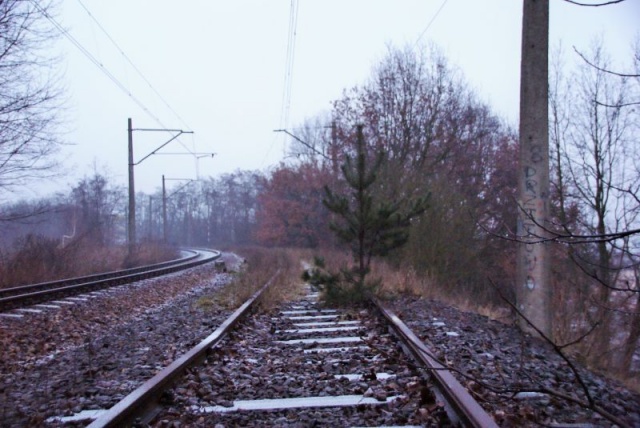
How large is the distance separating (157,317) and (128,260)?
64.2ft

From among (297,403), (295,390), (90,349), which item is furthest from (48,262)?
(297,403)

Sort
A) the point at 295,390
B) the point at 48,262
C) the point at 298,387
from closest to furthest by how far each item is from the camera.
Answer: the point at 295,390, the point at 298,387, the point at 48,262

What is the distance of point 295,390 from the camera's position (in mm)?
5074

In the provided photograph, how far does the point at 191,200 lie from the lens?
108 m

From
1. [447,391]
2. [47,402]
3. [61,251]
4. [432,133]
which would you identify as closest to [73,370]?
[47,402]

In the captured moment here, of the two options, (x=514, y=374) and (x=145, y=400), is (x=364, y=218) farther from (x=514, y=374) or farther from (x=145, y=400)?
(x=145, y=400)

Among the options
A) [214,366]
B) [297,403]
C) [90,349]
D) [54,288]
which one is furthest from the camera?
[54,288]

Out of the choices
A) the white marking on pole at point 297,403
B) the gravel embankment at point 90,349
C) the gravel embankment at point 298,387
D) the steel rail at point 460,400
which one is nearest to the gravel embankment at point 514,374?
the steel rail at point 460,400

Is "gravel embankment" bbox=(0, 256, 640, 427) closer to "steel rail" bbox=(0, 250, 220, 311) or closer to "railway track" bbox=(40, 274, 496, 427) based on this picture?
"railway track" bbox=(40, 274, 496, 427)

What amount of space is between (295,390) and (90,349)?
3.21 m

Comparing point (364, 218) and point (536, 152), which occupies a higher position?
point (536, 152)

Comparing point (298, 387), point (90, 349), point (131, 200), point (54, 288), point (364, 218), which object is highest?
point (131, 200)

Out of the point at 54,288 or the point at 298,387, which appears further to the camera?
the point at 54,288

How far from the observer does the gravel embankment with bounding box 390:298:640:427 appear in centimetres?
413
